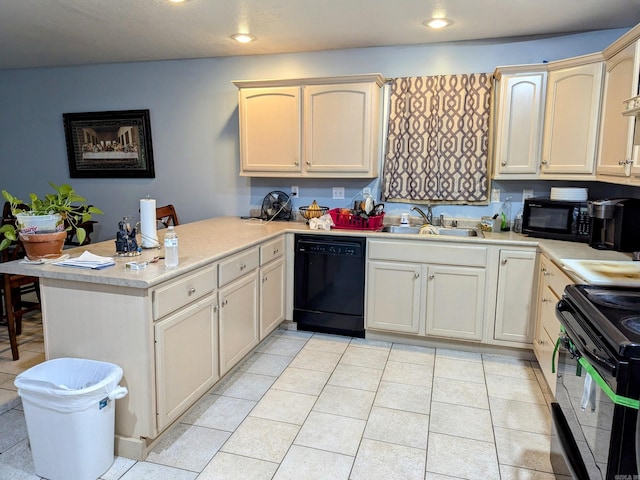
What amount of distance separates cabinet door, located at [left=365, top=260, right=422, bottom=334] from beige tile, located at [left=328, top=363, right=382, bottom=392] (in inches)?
19.9

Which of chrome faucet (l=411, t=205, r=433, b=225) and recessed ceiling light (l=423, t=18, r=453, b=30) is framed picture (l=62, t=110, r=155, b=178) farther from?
recessed ceiling light (l=423, t=18, r=453, b=30)

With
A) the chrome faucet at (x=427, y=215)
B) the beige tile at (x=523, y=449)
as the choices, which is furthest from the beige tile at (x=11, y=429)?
the chrome faucet at (x=427, y=215)

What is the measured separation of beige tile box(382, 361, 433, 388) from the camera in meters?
2.86

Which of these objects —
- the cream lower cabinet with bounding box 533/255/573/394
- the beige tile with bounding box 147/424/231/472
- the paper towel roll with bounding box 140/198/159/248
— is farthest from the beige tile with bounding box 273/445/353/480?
the paper towel roll with bounding box 140/198/159/248

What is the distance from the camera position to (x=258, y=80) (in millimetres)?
3793

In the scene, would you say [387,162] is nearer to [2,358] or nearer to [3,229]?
[3,229]

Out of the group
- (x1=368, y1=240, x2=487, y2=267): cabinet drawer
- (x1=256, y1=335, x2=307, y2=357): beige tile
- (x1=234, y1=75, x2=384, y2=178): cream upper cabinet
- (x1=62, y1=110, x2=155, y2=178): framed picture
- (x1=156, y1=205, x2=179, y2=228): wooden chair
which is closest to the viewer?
(x1=368, y1=240, x2=487, y2=267): cabinet drawer

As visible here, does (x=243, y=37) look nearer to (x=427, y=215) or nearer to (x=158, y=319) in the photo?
(x=427, y=215)

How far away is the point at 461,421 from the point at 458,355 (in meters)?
0.93

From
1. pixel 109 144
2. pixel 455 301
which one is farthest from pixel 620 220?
pixel 109 144

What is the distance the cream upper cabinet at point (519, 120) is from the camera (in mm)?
3197

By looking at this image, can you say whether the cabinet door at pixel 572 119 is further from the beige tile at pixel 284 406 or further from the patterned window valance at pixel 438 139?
the beige tile at pixel 284 406

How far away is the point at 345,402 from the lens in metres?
2.59

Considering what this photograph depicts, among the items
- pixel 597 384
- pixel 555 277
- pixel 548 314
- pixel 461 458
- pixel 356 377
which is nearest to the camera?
pixel 597 384
